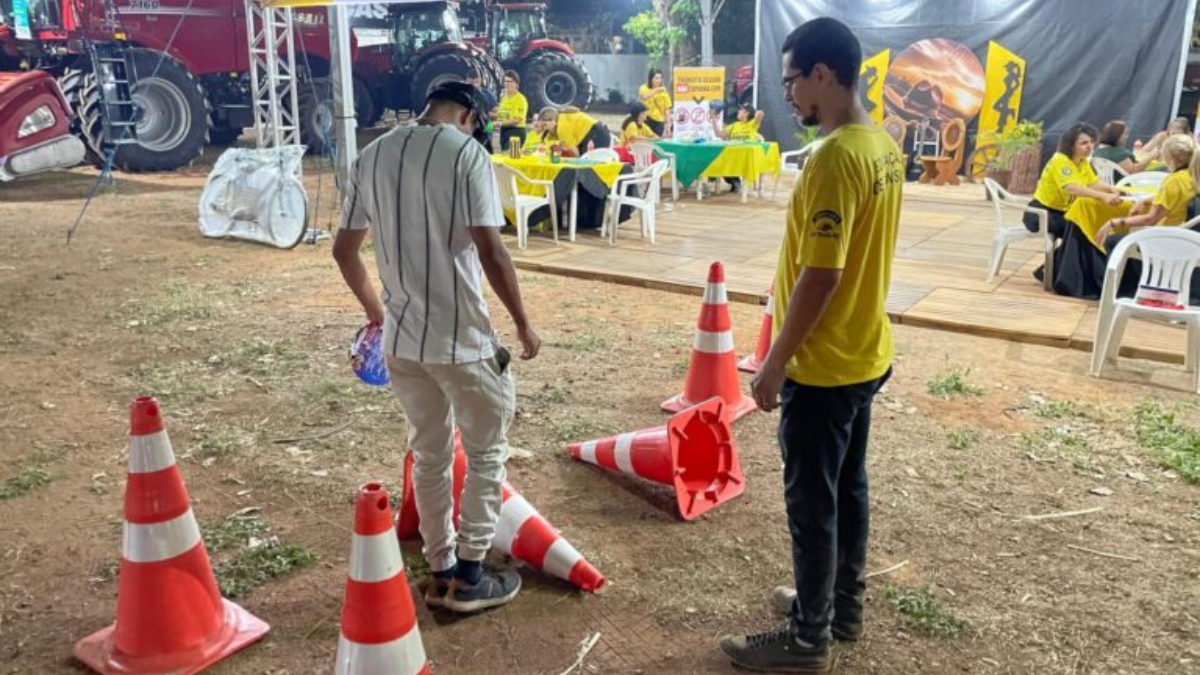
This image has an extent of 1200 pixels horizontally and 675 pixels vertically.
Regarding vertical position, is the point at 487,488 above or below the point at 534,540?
above

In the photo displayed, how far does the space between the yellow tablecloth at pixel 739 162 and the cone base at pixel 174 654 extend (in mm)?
9155

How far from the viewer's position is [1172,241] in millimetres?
4938

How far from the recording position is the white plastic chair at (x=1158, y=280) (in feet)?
16.0

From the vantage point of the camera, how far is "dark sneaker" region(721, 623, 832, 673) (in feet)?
8.13

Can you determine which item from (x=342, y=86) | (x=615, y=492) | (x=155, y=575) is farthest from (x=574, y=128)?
(x=155, y=575)

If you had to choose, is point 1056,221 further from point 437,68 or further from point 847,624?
point 437,68

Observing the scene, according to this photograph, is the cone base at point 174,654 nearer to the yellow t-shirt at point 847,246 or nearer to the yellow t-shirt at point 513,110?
the yellow t-shirt at point 847,246

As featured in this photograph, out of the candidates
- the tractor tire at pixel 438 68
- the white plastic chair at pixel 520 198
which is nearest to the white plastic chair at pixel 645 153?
the white plastic chair at pixel 520 198

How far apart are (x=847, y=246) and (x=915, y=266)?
5.93 meters

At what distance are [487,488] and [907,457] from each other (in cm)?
206

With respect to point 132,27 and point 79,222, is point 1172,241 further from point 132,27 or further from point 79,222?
point 132,27

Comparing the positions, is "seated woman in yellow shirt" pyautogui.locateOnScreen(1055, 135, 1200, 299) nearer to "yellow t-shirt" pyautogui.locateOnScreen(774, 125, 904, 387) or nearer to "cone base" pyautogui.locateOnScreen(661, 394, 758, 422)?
"cone base" pyautogui.locateOnScreen(661, 394, 758, 422)

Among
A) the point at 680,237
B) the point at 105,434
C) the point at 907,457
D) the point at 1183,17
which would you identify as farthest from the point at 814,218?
the point at 1183,17

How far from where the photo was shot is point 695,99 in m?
12.5
